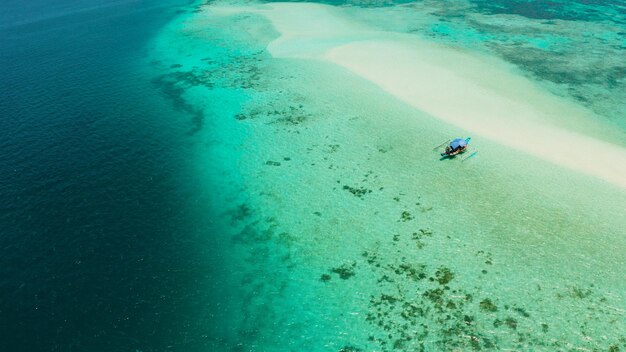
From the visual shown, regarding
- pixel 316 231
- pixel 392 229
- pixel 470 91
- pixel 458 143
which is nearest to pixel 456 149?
pixel 458 143

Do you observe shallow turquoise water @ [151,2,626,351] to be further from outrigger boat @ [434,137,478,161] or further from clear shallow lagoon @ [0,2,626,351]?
outrigger boat @ [434,137,478,161]

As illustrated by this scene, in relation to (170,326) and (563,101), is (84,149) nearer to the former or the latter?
(170,326)

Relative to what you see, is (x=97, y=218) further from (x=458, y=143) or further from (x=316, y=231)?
(x=458, y=143)

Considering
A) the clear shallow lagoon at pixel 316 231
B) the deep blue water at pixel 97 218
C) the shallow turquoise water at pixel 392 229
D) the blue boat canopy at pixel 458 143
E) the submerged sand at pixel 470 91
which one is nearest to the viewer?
the shallow turquoise water at pixel 392 229

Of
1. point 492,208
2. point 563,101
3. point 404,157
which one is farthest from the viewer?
point 563,101

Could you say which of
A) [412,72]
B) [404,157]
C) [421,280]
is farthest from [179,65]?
[421,280]

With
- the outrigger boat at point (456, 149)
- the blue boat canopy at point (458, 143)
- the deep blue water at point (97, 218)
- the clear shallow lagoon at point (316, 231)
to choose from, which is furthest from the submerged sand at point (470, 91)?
the deep blue water at point (97, 218)

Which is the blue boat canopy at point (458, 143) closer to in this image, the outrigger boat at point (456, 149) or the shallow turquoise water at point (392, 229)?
the outrigger boat at point (456, 149)
